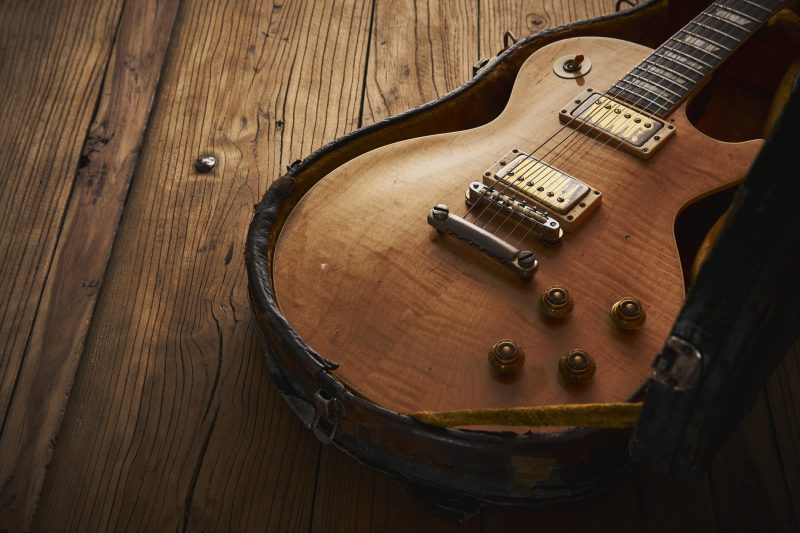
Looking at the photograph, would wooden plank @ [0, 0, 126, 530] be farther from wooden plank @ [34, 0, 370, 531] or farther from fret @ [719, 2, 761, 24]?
fret @ [719, 2, 761, 24]

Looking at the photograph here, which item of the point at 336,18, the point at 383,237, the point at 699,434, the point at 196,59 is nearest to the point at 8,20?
the point at 196,59

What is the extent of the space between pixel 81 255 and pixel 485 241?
2.90 feet

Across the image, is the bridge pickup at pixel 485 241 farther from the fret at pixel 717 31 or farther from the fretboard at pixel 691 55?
the fret at pixel 717 31

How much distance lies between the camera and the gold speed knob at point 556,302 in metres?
1.13

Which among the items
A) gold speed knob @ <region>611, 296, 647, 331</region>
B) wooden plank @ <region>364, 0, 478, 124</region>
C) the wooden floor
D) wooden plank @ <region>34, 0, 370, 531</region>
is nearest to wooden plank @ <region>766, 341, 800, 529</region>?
the wooden floor

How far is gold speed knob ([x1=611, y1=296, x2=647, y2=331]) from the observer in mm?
1114

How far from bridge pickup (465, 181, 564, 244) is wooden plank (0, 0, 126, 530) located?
813 mm

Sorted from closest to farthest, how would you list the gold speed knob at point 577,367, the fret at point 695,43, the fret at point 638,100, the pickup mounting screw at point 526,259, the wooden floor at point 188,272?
the gold speed knob at point 577,367 < the pickup mounting screw at point 526,259 < the wooden floor at point 188,272 < the fret at point 638,100 < the fret at point 695,43

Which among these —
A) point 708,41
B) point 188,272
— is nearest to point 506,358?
point 188,272

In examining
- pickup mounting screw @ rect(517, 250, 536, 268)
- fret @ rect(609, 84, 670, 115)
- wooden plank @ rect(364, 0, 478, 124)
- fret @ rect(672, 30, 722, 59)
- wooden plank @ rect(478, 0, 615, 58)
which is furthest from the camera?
wooden plank @ rect(478, 0, 615, 58)

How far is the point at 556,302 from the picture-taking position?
113cm

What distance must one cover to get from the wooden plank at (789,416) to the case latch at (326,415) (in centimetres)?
75

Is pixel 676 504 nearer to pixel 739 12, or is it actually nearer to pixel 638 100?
pixel 638 100

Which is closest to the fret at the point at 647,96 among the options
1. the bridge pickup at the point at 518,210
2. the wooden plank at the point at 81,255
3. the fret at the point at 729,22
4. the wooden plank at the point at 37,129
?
the fret at the point at 729,22
